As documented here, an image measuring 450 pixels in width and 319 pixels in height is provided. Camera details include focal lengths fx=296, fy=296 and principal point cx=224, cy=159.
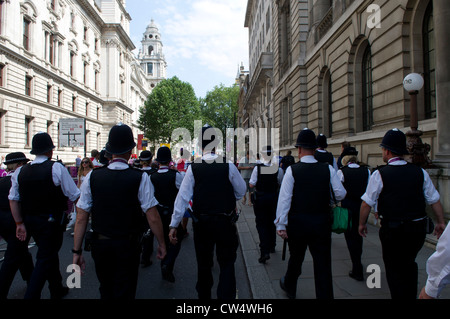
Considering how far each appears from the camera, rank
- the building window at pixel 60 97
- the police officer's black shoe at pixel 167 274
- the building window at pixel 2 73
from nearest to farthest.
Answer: the police officer's black shoe at pixel 167 274
the building window at pixel 2 73
the building window at pixel 60 97

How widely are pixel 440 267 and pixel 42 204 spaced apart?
3805 mm

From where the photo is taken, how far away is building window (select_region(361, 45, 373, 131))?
10211 millimetres

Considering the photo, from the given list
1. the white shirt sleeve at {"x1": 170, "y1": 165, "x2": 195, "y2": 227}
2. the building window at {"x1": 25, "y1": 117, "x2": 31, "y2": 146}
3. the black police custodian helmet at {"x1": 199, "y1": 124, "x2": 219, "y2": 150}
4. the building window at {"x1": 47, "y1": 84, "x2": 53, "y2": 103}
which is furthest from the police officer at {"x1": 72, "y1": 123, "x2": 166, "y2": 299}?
the building window at {"x1": 47, "y1": 84, "x2": 53, "y2": 103}

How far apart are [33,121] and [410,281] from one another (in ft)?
101

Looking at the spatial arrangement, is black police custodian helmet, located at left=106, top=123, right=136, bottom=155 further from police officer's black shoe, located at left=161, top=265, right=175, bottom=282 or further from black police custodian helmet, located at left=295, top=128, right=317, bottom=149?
police officer's black shoe, located at left=161, top=265, right=175, bottom=282

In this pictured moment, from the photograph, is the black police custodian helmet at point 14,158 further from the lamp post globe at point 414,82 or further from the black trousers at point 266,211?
the lamp post globe at point 414,82

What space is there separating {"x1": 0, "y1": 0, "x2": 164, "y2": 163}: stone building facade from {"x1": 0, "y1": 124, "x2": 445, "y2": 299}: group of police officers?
77.9ft

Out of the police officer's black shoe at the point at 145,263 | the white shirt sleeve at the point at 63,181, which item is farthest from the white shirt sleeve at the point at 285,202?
the police officer's black shoe at the point at 145,263

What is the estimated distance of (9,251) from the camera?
11.9ft

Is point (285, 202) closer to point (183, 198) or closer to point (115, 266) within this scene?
point (183, 198)

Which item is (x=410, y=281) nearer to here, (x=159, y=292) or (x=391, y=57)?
(x=159, y=292)

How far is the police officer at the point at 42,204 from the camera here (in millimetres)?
3441
